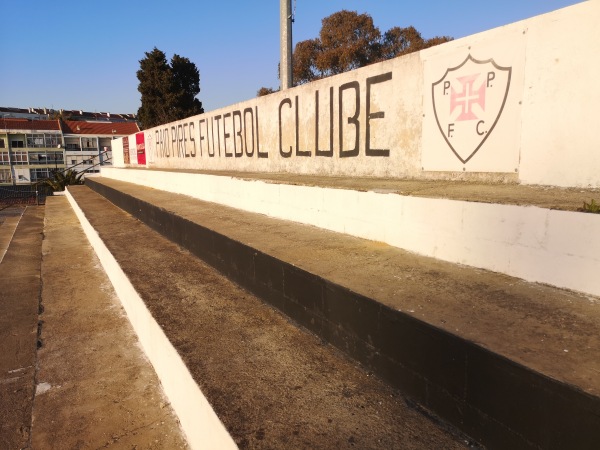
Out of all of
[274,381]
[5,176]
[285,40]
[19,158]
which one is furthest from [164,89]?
[5,176]

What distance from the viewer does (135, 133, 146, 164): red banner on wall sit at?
56.0ft

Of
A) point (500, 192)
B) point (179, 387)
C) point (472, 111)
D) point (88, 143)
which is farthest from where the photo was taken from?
point (88, 143)

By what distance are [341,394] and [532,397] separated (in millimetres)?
926

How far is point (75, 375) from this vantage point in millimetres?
3156

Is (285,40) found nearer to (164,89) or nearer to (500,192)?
(500,192)

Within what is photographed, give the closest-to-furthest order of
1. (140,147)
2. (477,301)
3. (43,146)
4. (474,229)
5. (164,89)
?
(477,301) < (474,229) < (140,147) < (164,89) < (43,146)

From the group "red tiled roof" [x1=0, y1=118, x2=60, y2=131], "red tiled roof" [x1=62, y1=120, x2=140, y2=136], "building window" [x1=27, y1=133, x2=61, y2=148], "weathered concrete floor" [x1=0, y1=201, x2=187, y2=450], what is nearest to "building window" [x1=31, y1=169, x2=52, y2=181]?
"building window" [x1=27, y1=133, x2=61, y2=148]

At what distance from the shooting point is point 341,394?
79.6 inches

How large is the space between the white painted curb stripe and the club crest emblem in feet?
10.4

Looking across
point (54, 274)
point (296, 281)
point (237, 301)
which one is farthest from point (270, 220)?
point (54, 274)

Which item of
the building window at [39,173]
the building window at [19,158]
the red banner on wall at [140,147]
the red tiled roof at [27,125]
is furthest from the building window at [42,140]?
the red banner on wall at [140,147]

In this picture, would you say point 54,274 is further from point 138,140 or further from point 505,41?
point 138,140

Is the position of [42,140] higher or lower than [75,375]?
higher

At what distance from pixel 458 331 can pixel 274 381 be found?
1028 millimetres
